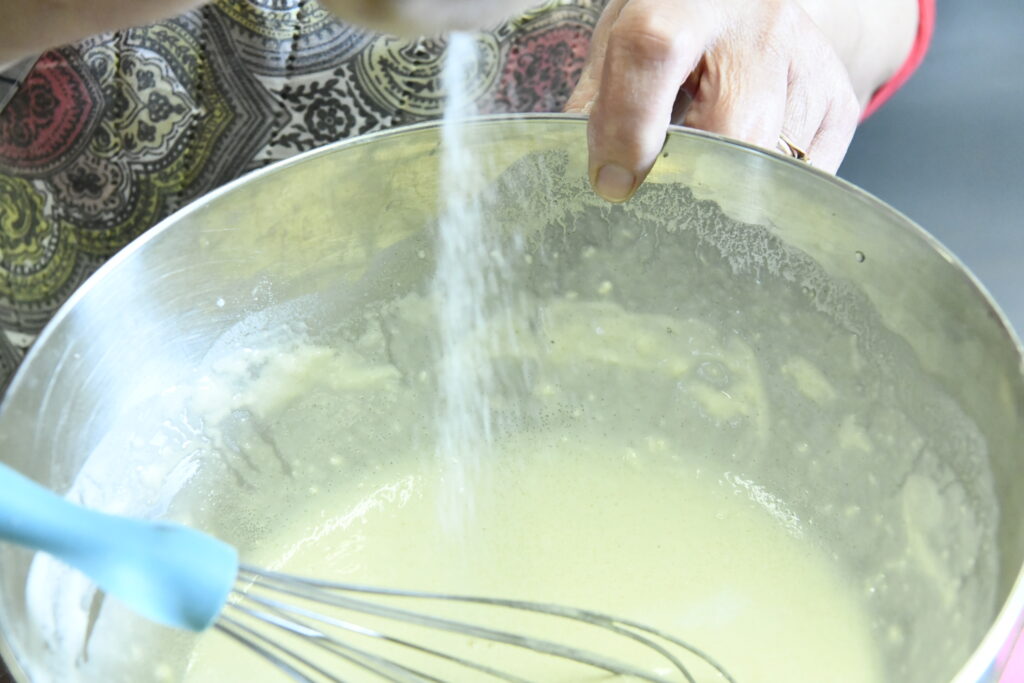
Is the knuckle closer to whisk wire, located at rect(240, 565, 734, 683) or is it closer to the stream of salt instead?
the stream of salt

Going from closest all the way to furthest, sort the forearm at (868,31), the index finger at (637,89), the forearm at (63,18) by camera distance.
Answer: the forearm at (63,18) < the index finger at (637,89) < the forearm at (868,31)

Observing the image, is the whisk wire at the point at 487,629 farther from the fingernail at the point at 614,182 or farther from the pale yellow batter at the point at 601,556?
the fingernail at the point at 614,182

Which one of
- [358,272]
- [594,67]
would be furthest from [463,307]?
[594,67]

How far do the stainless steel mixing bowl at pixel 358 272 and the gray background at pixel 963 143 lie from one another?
0.32 meters

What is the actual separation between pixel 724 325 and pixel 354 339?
0.27 metres

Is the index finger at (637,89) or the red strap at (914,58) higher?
the red strap at (914,58)

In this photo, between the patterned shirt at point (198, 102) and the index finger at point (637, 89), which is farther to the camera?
the patterned shirt at point (198, 102)

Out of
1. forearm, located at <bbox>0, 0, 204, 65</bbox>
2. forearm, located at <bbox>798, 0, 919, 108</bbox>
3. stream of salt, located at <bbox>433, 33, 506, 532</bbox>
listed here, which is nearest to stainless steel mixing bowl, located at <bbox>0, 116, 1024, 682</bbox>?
stream of salt, located at <bbox>433, 33, 506, 532</bbox>

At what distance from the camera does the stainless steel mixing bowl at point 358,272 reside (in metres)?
0.48

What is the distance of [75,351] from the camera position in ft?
1.71

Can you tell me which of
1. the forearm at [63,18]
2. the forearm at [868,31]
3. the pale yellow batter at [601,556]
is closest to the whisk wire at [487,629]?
the pale yellow batter at [601,556]

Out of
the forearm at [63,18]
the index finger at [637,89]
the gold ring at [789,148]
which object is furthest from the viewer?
the gold ring at [789,148]

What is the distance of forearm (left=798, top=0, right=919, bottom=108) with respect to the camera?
818mm

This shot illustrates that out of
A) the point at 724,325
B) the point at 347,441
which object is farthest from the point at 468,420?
the point at 724,325
